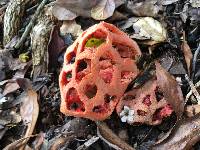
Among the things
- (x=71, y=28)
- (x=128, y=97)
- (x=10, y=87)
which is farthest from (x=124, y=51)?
(x=10, y=87)

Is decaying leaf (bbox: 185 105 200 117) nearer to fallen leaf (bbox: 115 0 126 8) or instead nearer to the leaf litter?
the leaf litter

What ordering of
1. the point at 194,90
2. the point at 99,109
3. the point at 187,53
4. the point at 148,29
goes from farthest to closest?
the point at 148,29 → the point at 187,53 → the point at 194,90 → the point at 99,109

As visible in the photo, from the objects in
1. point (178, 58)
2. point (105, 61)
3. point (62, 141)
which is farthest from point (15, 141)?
point (178, 58)

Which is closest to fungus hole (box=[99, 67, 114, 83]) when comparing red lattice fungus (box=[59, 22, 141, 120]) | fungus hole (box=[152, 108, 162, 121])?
red lattice fungus (box=[59, 22, 141, 120])

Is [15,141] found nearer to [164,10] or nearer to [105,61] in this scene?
[105,61]

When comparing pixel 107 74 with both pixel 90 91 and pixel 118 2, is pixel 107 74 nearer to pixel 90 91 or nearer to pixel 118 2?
pixel 90 91

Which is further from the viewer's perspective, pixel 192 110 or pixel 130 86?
pixel 130 86
